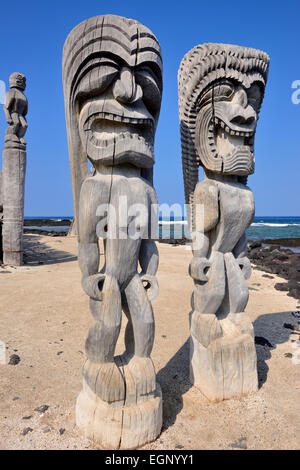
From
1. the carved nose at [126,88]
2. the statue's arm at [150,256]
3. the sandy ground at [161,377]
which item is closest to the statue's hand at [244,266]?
the statue's arm at [150,256]

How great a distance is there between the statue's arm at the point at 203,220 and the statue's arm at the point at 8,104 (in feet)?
19.9

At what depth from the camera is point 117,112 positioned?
205cm

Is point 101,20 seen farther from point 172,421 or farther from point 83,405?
point 172,421

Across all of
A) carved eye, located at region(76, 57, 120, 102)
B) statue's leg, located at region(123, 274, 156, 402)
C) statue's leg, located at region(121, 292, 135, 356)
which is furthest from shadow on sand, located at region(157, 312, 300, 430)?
carved eye, located at region(76, 57, 120, 102)

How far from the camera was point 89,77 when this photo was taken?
80.2 inches

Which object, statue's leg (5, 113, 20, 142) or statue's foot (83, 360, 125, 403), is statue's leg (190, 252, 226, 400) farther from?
statue's leg (5, 113, 20, 142)

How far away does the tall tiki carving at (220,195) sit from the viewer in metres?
2.52

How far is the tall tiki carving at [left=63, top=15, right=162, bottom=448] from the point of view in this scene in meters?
Answer: 2.01

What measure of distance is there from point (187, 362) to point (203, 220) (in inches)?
62.8

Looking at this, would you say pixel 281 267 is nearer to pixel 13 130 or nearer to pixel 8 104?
pixel 13 130

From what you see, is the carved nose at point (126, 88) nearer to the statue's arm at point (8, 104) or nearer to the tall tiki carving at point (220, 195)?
the tall tiki carving at point (220, 195)

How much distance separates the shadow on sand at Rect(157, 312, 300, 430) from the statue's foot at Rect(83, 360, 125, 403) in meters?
0.51

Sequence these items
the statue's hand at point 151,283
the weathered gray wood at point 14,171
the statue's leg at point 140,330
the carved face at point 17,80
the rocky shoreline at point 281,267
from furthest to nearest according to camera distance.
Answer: the weathered gray wood at point 14,171, the carved face at point 17,80, the rocky shoreline at point 281,267, the statue's hand at point 151,283, the statue's leg at point 140,330

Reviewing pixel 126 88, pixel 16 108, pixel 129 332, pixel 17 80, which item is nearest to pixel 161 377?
pixel 129 332
